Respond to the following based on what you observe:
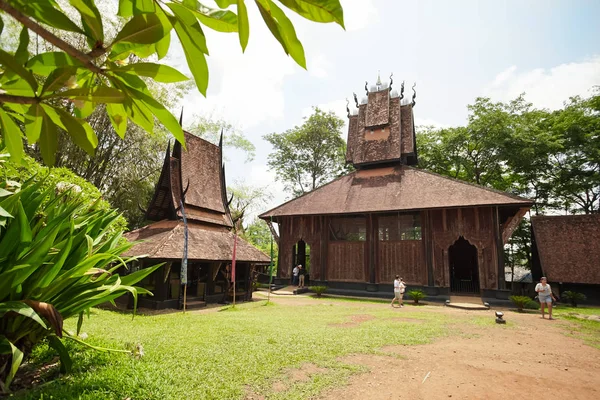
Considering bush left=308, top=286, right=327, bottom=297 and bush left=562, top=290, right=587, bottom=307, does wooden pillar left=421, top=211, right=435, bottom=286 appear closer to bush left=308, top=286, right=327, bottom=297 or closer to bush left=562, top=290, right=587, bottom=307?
bush left=308, top=286, right=327, bottom=297

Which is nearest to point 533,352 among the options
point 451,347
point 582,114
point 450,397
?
point 451,347

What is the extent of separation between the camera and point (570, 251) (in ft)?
56.1

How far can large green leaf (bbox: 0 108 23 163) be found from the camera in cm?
101

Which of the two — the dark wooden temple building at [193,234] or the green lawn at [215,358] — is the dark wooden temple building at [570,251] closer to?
the green lawn at [215,358]

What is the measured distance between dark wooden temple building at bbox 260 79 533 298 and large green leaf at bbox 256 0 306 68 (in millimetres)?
16229

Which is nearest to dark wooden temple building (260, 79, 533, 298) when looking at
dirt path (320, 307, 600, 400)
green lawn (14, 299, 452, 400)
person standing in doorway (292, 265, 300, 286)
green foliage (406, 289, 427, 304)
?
person standing in doorway (292, 265, 300, 286)

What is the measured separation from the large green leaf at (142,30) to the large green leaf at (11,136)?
1.61 feet

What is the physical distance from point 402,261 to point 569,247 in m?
9.21

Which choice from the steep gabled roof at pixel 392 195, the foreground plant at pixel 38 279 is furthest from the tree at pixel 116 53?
the steep gabled roof at pixel 392 195

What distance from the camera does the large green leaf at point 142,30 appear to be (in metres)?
0.85

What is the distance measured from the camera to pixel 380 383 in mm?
4059

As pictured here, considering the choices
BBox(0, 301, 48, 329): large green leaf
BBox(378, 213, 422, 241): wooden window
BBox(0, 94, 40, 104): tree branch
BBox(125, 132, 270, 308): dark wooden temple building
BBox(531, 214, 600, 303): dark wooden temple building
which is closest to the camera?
BBox(0, 94, 40, 104): tree branch

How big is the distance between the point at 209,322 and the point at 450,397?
18.6 feet

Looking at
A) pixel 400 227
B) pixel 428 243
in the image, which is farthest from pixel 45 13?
pixel 400 227
